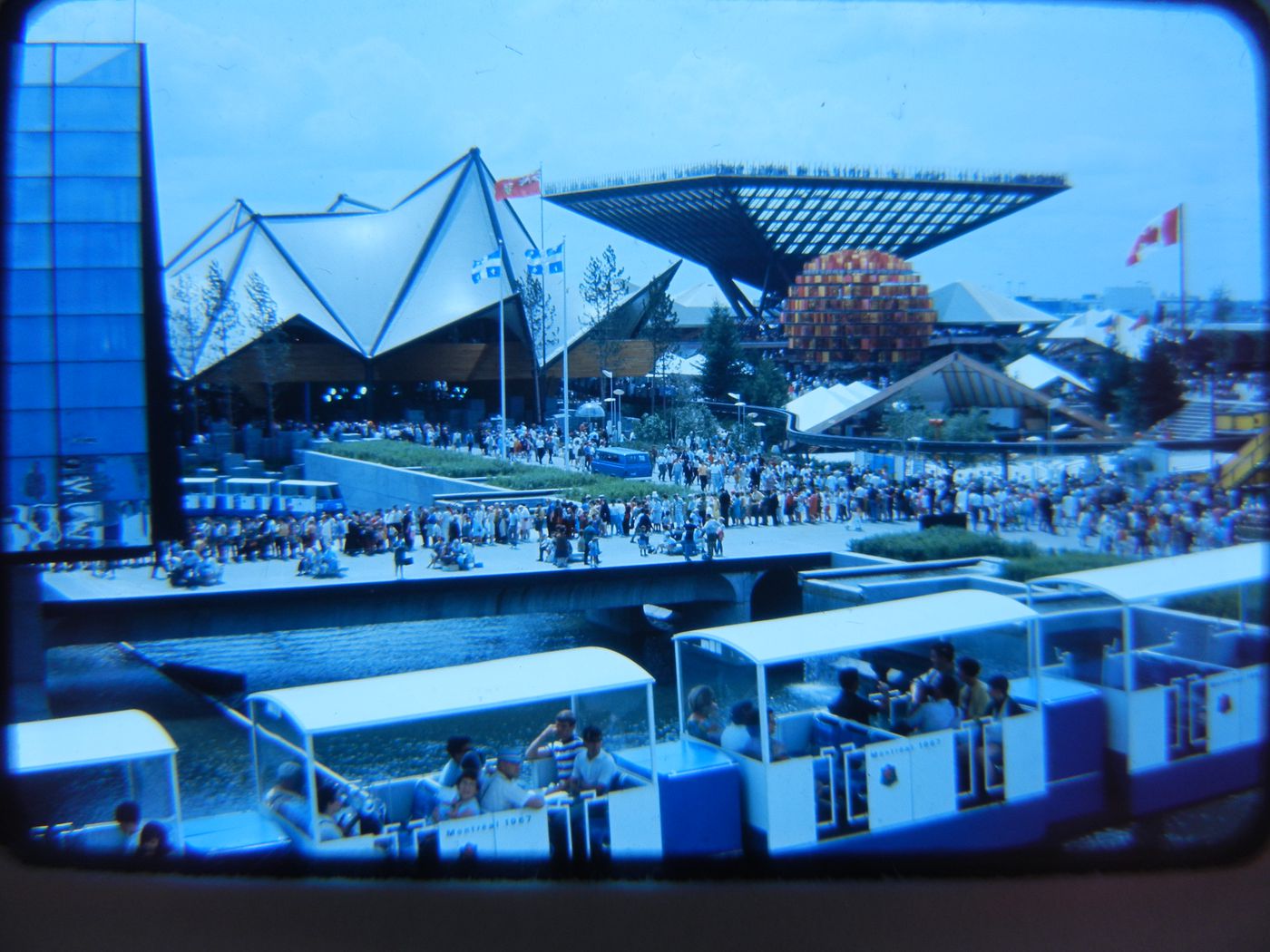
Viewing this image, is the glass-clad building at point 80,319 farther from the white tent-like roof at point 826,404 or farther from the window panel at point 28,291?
the white tent-like roof at point 826,404

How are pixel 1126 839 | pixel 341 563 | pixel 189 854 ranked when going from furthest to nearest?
pixel 341 563
pixel 1126 839
pixel 189 854

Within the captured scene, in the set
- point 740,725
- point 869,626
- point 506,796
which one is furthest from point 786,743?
point 506,796

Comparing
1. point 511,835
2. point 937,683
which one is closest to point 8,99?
point 511,835

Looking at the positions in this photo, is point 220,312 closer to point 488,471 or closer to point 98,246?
point 98,246

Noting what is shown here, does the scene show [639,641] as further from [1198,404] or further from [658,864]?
[1198,404]

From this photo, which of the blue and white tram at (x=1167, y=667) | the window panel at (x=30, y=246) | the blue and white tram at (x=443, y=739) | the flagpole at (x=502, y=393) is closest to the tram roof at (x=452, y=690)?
the blue and white tram at (x=443, y=739)

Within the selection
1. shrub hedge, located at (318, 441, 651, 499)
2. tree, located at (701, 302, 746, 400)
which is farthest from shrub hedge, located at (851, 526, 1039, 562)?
shrub hedge, located at (318, 441, 651, 499)
